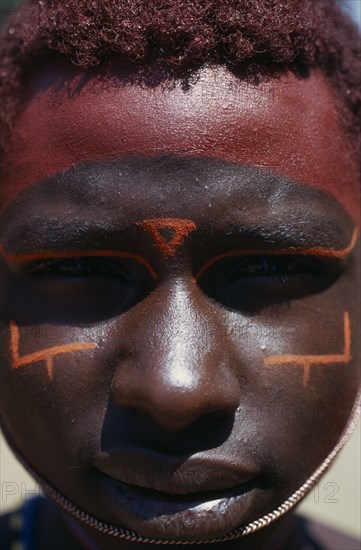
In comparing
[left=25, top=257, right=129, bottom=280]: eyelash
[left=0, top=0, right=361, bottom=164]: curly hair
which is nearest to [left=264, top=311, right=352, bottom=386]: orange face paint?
[left=25, top=257, right=129, bottom=280]: eyelash

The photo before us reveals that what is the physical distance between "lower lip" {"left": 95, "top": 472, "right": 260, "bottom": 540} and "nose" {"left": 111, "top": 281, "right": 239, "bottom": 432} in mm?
173

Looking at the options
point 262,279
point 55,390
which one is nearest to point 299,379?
point 262,279

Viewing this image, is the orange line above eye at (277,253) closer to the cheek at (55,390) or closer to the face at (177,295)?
the face at (177,295)

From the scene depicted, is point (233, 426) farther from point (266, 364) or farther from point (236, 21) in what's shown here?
point (236, 21)

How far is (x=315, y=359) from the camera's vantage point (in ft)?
4.57

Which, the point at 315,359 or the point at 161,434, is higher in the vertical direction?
the point at 315,359

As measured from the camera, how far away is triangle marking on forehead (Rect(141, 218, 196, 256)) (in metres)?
1.29

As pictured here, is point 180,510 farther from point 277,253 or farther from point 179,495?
point 277,253

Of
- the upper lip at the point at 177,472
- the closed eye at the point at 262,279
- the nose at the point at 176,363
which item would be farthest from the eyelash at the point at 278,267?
the upper lip at the point at 177,472

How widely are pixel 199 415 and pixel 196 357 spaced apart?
0.11 m

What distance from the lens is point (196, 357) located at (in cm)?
125

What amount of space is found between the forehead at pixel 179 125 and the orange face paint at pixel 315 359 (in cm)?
30

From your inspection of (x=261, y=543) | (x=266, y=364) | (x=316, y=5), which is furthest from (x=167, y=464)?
(x=316, y=5)

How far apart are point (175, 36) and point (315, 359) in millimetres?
705
